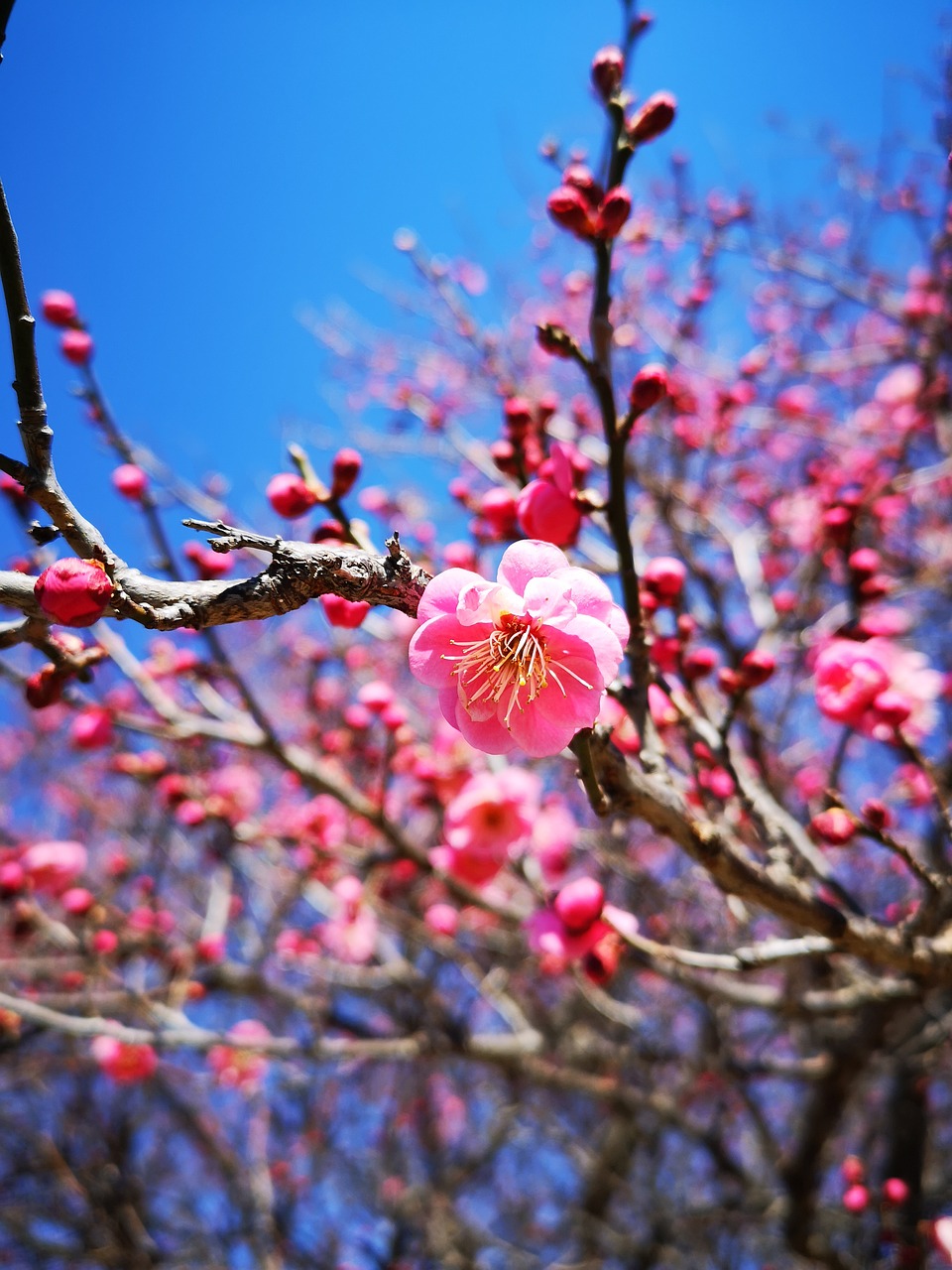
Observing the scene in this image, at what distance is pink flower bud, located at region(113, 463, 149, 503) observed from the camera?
6.30 ft

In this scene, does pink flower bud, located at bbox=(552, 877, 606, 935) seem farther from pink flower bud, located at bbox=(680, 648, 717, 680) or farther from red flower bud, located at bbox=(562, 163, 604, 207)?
red flower bud, located at bbox=(562, 163, 604, 207)

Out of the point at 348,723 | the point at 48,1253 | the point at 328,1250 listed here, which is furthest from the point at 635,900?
the point at 48,1253

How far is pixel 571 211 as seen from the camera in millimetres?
1340

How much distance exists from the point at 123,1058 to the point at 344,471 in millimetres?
2939

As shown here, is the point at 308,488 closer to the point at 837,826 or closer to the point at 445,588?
the point at 445,588

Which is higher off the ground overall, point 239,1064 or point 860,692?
point 860,692

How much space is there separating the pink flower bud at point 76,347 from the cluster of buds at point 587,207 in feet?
4.04

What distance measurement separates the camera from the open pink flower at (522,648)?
3.65 ft

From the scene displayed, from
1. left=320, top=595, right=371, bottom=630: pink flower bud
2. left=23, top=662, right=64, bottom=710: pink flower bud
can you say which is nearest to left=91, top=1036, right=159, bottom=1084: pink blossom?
left=23, top=662, right=64, bottom=710: pink flower bud

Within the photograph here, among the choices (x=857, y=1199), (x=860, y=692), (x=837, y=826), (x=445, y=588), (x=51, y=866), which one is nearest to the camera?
(x=445, y=588)

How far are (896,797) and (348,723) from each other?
2.25m

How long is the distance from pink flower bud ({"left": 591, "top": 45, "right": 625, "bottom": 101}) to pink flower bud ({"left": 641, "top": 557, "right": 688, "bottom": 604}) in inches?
34.3

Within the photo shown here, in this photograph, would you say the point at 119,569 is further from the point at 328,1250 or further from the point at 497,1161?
the point at 497,1161

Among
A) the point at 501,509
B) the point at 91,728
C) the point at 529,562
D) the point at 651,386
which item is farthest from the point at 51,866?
the point at 651,386
